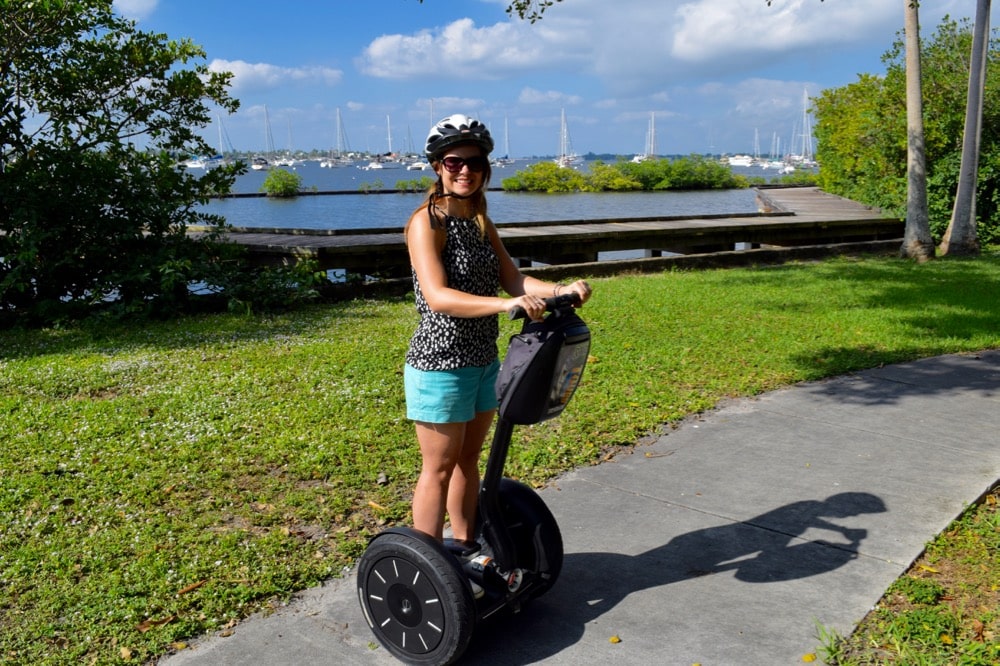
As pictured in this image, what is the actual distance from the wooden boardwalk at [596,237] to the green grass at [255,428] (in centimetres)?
136

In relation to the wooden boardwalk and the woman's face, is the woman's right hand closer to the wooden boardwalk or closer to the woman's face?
the woman's face

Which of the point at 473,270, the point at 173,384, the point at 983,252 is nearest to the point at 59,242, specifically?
the point at 173,384

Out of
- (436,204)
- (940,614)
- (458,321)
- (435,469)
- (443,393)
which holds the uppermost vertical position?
(436,204)

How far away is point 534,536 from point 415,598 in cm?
57

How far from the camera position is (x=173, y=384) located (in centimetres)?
715

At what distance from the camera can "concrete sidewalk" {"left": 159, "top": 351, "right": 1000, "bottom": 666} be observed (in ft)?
11.2

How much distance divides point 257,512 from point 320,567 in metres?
0.80

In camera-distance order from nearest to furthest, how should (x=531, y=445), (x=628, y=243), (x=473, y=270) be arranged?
(x=473, y=270) < (x=531, y=445) < (x=628, y=243)

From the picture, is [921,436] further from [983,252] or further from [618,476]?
[983,252]

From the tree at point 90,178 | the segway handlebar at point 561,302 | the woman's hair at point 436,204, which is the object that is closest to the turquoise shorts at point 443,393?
the segway handlebar at point 561,302

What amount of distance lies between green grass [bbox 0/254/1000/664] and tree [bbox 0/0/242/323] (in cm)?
78

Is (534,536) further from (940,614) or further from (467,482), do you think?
(940,614)

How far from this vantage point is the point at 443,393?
319 cm

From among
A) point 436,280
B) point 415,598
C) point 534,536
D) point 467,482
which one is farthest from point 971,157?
point 415,598
